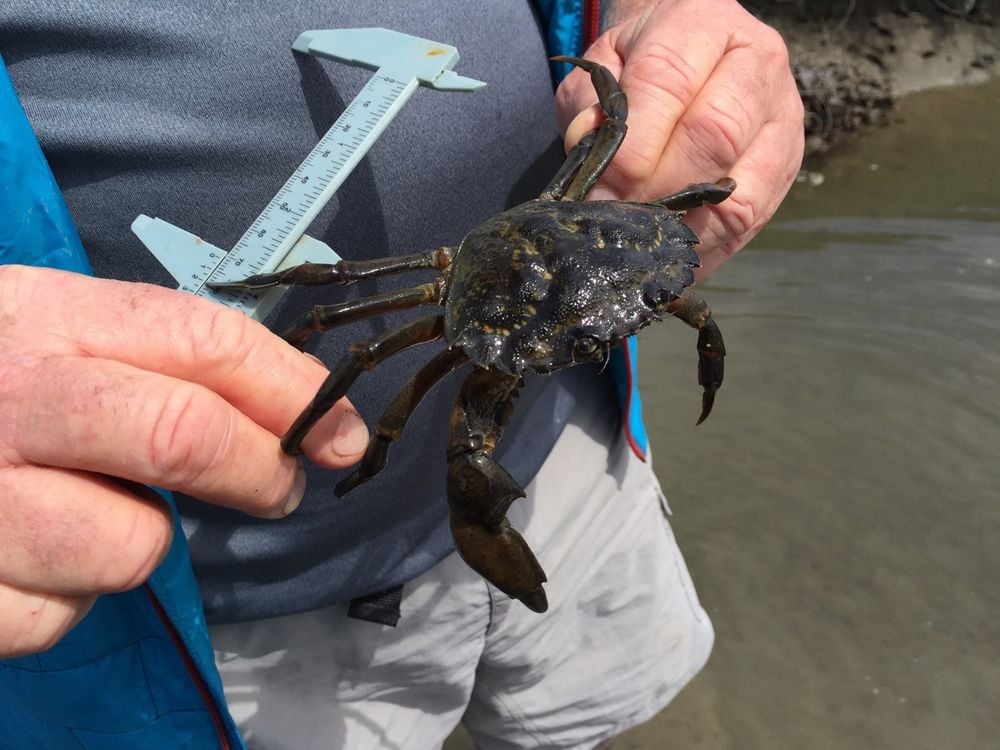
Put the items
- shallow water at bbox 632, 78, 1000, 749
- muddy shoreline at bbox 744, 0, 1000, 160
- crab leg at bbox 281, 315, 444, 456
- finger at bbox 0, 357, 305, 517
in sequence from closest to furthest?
finger at bbox 0, 357, 305, 517, crab leg at bbox 281, 315, 444, 456, shallow water at bbox 632, 78, 1000, 749, muddy shoreline at bbox 744, 0, 1000, 160

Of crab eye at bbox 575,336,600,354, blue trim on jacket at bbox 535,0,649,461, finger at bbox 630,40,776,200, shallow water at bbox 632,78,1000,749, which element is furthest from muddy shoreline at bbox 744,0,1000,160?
crab eye at bbox 575,336,600,354

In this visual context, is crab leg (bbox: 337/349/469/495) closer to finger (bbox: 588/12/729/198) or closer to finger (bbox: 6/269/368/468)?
finger (bbox: 6/269/368/468)

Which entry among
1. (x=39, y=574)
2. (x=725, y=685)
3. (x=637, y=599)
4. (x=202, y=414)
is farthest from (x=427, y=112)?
(x=725, y=685)

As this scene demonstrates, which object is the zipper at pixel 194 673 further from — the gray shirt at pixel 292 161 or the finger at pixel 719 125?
the finger at pixel 719 125

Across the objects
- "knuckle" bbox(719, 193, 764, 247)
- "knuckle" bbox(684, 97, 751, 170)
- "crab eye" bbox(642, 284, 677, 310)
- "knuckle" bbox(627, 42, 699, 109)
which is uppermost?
"knuckle" bbox(627, 42, 699, 109)

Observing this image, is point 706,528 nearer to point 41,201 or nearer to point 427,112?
point 427,112

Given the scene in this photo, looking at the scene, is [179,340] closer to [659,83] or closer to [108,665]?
[108,665]
